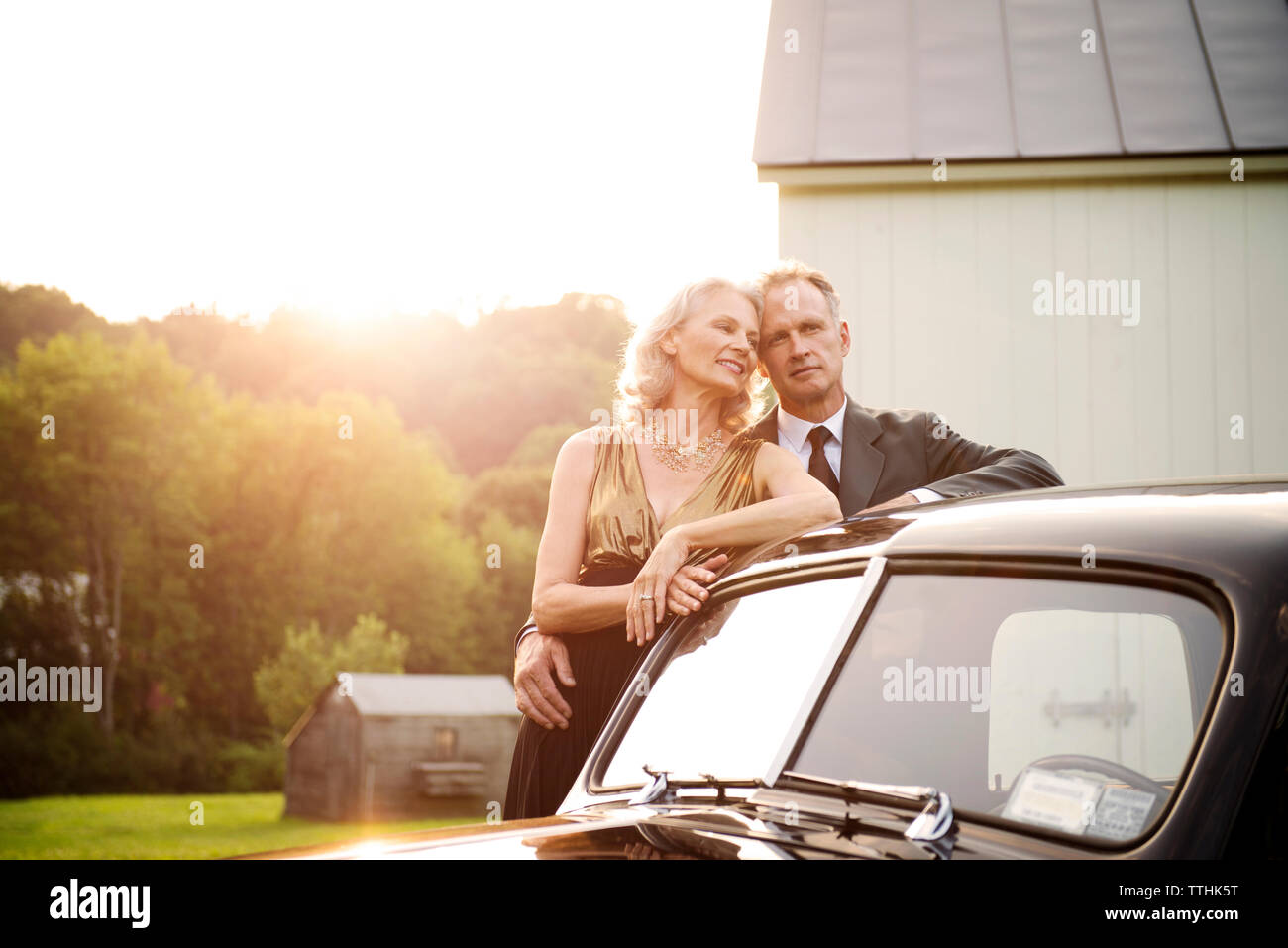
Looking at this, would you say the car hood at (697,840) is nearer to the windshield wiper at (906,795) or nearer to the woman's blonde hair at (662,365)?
the windshield wiper at (906,795)

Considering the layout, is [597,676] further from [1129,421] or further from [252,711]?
[252,711]

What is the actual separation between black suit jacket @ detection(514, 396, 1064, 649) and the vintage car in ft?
4.19

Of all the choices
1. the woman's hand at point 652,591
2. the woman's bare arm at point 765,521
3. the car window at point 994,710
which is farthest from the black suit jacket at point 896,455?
the car window at point 994,710

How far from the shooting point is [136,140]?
5025 cm

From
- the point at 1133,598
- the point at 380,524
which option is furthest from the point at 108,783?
the point at 1133,598

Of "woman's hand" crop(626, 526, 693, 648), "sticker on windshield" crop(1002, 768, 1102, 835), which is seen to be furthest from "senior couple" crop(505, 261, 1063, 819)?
"sticker on windshield" crop(1002, 768, 1102, 835)

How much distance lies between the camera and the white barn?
740cm

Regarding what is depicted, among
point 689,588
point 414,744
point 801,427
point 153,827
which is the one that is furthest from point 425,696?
point 689,588

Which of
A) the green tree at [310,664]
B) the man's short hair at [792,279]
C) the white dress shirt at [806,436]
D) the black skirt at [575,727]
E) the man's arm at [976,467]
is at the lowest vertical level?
the green tree at [310,664]

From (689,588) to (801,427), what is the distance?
166cm

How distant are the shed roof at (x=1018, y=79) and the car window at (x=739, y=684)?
5.38 meters

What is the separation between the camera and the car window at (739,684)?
216cm

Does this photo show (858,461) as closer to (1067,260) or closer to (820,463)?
(820,463)

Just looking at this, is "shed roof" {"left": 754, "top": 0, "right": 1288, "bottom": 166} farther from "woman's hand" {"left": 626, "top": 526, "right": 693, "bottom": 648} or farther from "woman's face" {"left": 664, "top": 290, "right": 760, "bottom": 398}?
"woman's hand" {"left": 626, "top": 526, "right": 693, "bottom": 648}
